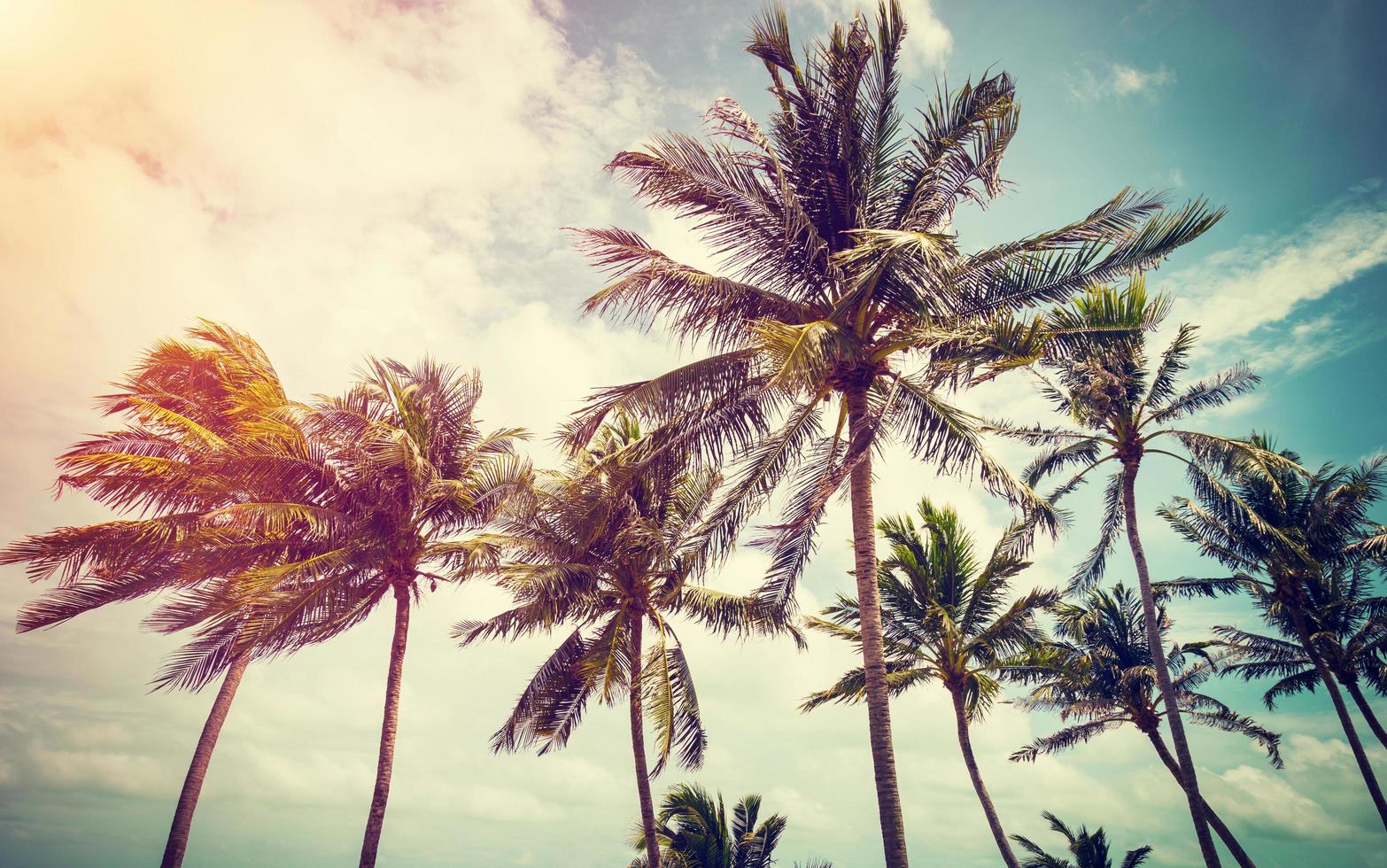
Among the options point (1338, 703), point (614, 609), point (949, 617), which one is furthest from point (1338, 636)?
point (614, 609)

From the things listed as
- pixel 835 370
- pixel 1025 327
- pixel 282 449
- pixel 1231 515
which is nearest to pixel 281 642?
pixel 282 449

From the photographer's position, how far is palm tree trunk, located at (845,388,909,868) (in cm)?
876

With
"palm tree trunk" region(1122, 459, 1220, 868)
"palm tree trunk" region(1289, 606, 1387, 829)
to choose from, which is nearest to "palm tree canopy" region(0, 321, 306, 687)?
"palm tree trunk" region(1122, 459, 1220, 868)

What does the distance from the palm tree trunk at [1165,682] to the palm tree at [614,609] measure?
347 inches

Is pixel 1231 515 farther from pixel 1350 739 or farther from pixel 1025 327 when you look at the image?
pixel 1025 327

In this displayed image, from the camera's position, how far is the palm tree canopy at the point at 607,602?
47.6 ft

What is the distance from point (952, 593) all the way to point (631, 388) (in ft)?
40.0

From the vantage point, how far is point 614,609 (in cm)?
1591

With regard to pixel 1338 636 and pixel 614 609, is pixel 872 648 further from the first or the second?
pixel 1338 636

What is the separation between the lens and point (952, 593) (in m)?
19.1

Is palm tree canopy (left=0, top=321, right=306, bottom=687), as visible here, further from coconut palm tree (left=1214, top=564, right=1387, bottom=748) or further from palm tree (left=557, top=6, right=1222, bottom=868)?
coconut palm tree (left=1214, top=564, right=1387, bottom=748)

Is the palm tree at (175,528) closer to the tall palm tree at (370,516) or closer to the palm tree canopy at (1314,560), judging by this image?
the tall palm tree at (370,516)

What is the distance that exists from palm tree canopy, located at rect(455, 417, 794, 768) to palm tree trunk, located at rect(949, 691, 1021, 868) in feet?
17.0

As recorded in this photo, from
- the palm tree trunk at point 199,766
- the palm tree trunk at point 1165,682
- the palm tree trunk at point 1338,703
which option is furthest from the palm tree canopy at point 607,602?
the palm tree trunk at point 1338,703
